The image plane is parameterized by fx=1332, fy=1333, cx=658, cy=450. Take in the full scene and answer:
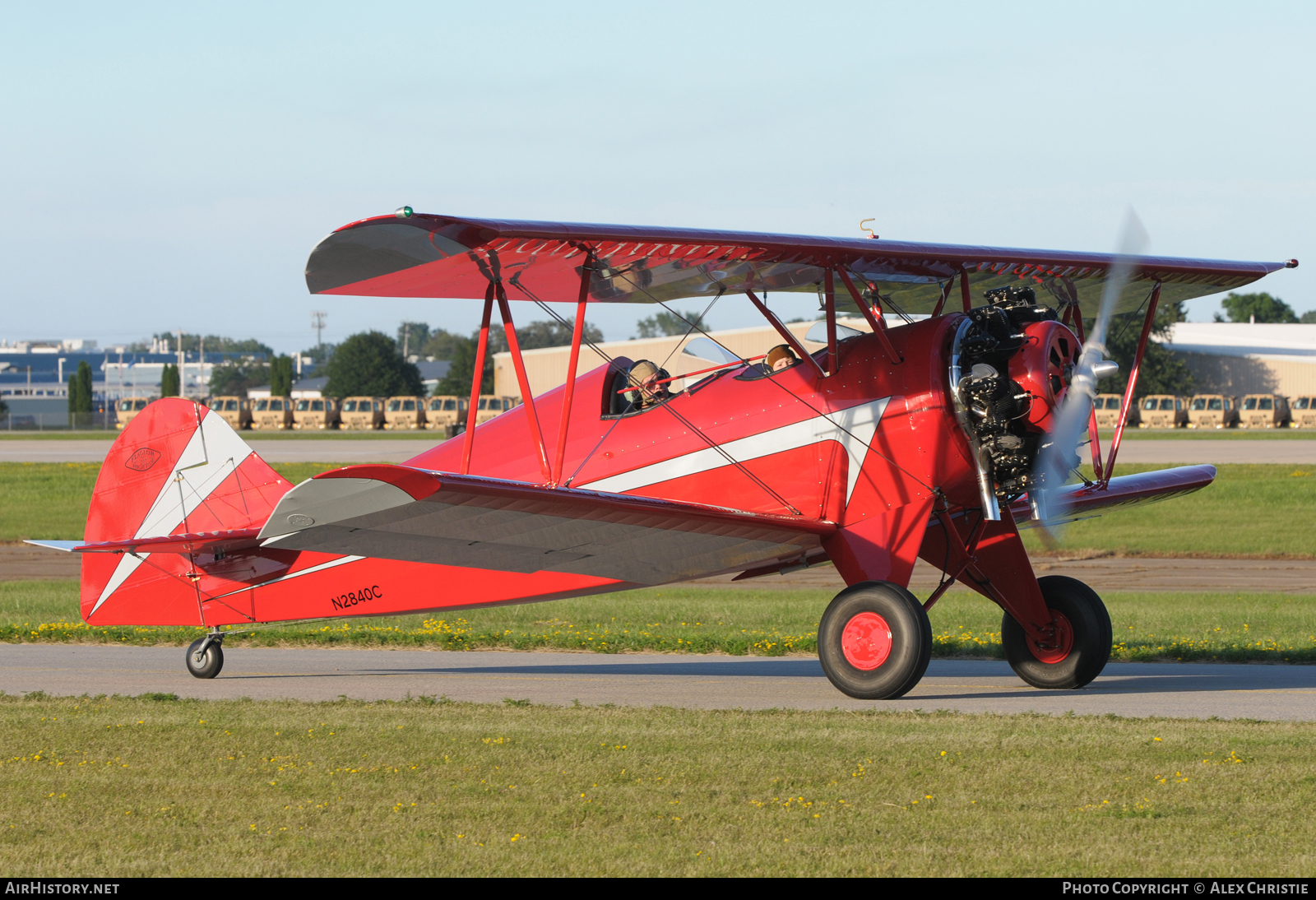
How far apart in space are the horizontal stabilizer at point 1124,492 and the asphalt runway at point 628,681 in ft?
4.55

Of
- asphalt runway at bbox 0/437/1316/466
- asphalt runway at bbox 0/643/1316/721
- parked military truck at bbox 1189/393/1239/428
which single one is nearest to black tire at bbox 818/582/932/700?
asphalt runway at bbox 0/643/1316/721

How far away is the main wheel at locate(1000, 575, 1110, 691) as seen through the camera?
33.6 ft

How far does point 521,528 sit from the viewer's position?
8828mm

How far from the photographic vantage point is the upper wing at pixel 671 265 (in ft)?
27.5

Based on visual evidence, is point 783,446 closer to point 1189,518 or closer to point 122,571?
point 122,571

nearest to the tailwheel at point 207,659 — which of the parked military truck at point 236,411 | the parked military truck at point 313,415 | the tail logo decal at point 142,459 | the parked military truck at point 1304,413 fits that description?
the tail logo decal at point 142,459

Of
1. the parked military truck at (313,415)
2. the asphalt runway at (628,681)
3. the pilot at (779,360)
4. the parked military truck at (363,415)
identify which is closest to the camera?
the asphalt runway at (628,681)

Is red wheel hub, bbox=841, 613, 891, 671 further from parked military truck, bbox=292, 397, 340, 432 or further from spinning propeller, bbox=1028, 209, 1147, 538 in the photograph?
parked military truck, bbox=292, 397, 340, 432

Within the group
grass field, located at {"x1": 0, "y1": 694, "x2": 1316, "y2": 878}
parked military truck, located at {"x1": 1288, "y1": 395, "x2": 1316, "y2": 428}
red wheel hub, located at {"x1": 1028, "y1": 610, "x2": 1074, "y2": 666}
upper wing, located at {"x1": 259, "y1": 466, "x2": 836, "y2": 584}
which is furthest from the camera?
parked military truck, located at {"x1": 1288, "y1": 395, "x2": 1316, "y2": 428}

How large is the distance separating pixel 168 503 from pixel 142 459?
460 mm

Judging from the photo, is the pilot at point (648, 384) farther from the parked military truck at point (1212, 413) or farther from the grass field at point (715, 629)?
the parked military truck at point (1212, 413)

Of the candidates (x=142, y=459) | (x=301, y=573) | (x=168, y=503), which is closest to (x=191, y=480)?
(x=168, y=503)

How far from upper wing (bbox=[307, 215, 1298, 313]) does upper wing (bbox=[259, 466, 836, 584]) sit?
4.94 feet

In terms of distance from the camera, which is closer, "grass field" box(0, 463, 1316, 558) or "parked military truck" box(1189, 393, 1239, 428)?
"grass field" box(0, 463, 1316, 558)
